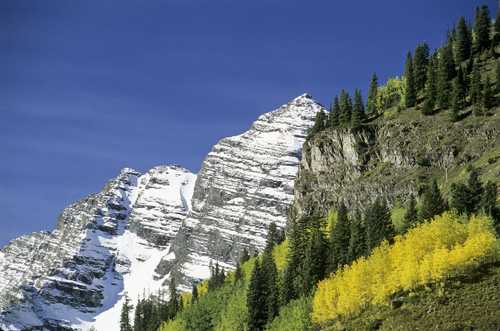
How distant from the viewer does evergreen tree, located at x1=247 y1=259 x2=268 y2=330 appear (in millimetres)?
104375

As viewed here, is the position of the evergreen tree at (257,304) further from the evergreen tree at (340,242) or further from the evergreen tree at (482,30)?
the evergreen tree at (482,30)

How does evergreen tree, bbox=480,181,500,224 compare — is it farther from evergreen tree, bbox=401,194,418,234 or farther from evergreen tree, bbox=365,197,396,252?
evergreen tree, bbox=365,197,396,252

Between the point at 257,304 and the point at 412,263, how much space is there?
3628 centimetres

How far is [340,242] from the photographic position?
355ft

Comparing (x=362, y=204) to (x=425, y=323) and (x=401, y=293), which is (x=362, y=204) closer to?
(x=401, y=293)

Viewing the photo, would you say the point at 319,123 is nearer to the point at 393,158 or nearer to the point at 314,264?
the point at 393,158

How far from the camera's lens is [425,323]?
70.2 meters

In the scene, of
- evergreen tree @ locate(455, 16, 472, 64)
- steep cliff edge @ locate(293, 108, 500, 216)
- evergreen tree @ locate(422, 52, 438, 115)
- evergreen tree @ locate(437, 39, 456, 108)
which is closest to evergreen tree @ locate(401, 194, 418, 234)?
steep cliff edge @ locate(293, 108, 500, 216)

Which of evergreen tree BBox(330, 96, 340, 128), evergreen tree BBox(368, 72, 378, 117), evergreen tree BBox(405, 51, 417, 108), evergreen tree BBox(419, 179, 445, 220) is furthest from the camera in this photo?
evergreen tree BBox(368, 72, 378, 117)

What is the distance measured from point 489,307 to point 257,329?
4689cm

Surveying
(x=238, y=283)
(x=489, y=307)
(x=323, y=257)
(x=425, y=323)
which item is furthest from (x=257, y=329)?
(x=489, y=307)

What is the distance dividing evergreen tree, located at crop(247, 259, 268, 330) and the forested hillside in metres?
0.27

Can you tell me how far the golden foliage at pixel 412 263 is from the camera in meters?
78.1

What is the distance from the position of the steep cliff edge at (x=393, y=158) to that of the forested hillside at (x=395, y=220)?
1.12 ft
